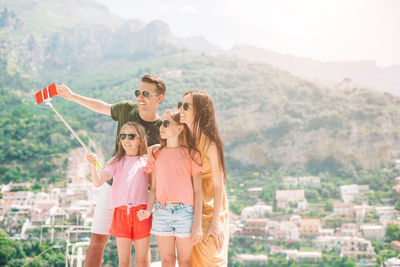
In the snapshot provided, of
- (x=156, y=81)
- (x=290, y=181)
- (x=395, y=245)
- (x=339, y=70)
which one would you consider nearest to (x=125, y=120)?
(x=156, y=81)

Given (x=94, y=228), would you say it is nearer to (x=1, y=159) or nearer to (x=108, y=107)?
(x=108, y=107)

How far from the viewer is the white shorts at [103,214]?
1.61 m

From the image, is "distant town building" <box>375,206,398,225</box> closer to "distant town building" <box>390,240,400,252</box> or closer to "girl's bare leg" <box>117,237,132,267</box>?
"distant town building" <box>390,240,400,252</box>

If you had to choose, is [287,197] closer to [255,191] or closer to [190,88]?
[255,191]

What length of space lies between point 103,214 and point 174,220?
44 cm

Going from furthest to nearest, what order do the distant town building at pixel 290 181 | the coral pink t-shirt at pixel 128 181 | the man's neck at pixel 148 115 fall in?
the distant town building at pixel 290 181 < the man's neck at pixel 148 115 < the coral pink t-shirt at pixel 128 181

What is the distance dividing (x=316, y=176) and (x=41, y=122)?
112ft

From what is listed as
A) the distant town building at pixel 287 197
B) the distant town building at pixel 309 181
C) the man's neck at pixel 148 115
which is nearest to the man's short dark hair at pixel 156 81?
the man's neck at pixel 148 115

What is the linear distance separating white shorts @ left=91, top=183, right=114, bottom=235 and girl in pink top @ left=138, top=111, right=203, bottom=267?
1.00ft

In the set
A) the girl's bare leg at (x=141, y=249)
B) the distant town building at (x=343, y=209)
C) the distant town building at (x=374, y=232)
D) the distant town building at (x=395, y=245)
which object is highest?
the girl's bare leg at (x=141, y=249)

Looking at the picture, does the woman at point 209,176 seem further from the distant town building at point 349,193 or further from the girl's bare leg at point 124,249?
the distant town building at point 349,193

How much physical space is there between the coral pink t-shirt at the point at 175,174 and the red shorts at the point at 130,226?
0.12m

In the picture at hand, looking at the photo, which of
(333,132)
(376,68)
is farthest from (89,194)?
(376,68)

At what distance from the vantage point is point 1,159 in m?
36.7
